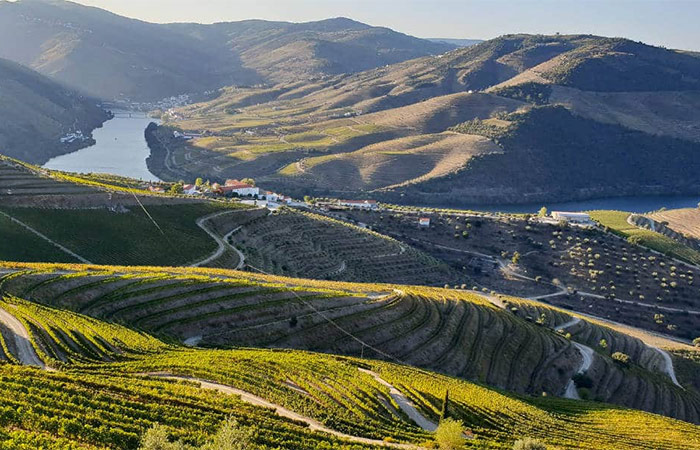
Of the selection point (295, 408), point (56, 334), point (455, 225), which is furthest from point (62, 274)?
point (455, 225)

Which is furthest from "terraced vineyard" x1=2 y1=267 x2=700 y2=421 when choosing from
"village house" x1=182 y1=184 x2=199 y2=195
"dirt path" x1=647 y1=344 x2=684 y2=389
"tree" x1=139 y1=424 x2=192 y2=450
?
"village house" x1=182 y1=184 x2=199 y2=195

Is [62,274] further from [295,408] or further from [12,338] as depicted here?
[295,408]

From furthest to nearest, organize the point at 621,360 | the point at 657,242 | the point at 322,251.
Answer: the point at 657,242, the point at 322,251, the point at 621,360

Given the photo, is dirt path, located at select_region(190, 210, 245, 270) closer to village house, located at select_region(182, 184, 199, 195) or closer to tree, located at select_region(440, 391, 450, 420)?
village house, located at select_region(182, 184, 199, 195)

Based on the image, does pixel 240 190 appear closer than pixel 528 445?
No

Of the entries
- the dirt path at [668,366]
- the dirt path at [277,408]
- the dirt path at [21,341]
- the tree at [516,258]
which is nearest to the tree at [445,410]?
the dirt path at [277,408]

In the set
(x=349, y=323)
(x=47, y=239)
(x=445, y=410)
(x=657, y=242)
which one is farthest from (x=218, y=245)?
(x=657, y=242)

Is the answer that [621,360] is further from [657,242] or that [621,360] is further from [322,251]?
[657,242]
